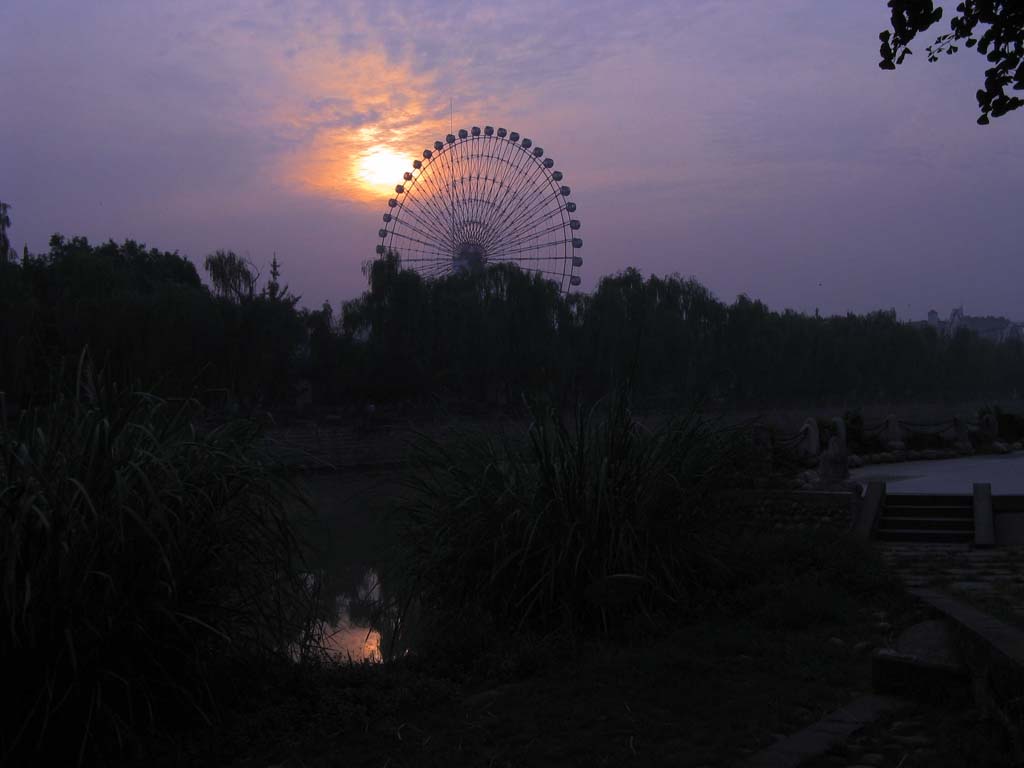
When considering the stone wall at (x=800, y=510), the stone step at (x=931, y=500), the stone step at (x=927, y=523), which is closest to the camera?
the stone wall at (x=800, y=510)

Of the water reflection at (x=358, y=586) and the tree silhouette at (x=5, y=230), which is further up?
the tree silhouette at (x=5, y=230)

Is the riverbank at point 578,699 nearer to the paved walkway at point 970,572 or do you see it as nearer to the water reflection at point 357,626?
the paved walkway at point 970,572

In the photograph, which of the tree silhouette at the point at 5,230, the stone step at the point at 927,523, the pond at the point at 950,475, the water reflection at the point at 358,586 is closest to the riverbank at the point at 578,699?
the water reflection at the point at 358,586

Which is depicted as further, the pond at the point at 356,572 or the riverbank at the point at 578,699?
the pond at the point at 356,572

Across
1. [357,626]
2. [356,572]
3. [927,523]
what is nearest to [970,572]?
[927,523]

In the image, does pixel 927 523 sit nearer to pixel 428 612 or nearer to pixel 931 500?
pixel 931 500

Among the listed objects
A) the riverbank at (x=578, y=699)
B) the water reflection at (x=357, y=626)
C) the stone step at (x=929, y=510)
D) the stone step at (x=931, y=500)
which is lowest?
the water reflection at (x=357, y=626)

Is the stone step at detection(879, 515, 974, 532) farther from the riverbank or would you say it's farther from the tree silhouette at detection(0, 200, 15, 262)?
the tree silhouette at detection(0, 200, 15, 262)

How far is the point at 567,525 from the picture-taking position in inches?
266

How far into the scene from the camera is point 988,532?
11953 millimetres

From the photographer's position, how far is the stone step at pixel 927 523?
12648 mm

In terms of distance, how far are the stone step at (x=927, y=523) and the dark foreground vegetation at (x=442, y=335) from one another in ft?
41.1

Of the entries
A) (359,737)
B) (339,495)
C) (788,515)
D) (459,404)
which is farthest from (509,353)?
(359,737)

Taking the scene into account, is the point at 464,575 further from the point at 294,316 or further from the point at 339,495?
the point at 294,316
